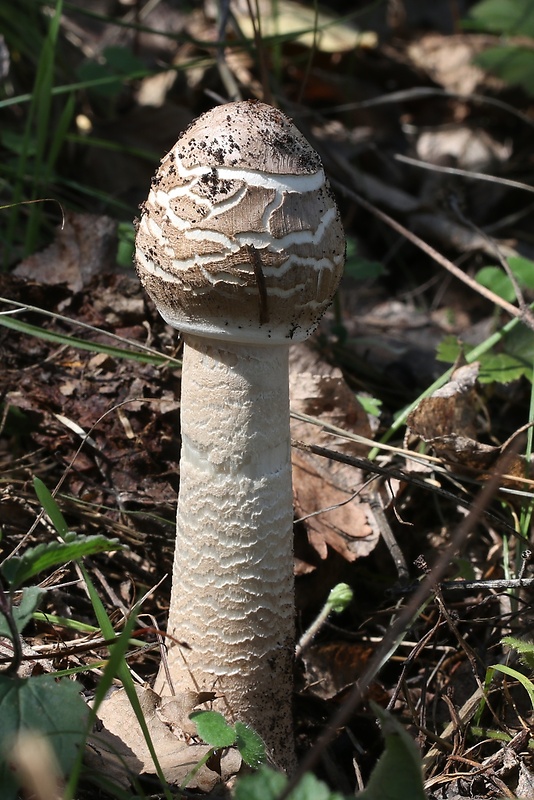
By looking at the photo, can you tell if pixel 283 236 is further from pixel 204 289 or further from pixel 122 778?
pixel 122 778

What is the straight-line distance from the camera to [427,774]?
2922 mm

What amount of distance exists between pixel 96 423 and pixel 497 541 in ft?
6.52

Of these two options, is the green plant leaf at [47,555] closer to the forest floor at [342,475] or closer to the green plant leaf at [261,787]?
the forest floor at [342,475]

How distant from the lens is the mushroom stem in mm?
2670

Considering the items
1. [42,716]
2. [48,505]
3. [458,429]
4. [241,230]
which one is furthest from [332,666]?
[241,230]

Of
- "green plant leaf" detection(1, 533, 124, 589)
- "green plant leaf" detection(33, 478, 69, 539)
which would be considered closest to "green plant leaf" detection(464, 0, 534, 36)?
"green plant leaf" detection(33, 478, 69, 539)

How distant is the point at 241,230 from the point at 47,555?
3.61 ft

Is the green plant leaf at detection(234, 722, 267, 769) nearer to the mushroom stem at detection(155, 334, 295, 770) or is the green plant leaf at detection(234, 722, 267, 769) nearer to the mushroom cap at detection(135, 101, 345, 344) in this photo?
the mushroom stem at detection(155, 334, 295, 770)

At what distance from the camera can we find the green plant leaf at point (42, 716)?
197cm

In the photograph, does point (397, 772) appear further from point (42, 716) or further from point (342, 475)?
point (342, 475)

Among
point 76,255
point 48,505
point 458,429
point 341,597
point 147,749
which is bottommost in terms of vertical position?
point 147,749

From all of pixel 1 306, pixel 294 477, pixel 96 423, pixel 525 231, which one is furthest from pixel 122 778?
pixel 525 231

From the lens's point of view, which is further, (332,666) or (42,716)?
(332,666)

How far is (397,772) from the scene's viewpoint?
2.17 metres
